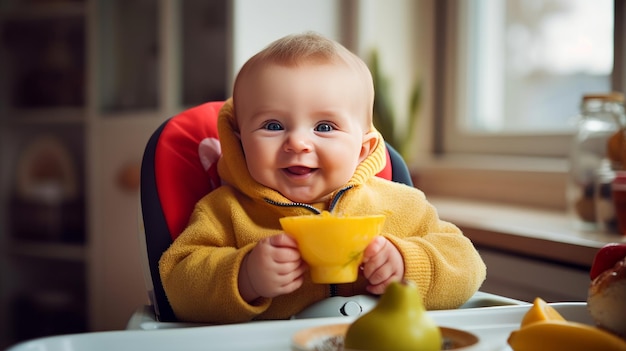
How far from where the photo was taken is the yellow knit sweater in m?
0.98

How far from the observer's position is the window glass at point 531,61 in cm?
238

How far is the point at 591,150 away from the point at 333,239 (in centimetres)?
A: 137

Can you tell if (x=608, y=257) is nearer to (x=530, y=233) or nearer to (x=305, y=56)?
(x=305, y=56)

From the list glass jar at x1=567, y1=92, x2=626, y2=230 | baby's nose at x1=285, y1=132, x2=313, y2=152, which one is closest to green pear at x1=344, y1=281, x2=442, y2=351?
baby's nose at x1=285, y1=132, x2=313, y2=152

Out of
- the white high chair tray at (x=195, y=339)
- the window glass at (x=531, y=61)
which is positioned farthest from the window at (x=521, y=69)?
the white high chair tray at (x=195, y=339)

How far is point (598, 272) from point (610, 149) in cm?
113

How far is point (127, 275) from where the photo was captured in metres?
2.98

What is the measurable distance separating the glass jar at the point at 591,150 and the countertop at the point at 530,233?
63mm

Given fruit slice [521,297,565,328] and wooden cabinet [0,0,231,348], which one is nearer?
fruit slice [521,297,565,328]

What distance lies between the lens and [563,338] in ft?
2.17

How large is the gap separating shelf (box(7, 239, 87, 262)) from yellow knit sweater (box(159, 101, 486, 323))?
224cm

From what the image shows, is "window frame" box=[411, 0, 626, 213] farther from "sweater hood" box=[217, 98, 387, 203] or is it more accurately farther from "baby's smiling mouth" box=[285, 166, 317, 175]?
"baby's smiling mouth" box=[285, 166, 317, 175]

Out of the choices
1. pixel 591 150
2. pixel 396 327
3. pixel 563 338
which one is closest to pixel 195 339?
pixel 396 327

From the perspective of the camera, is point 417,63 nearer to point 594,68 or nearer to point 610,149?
point 594,68
